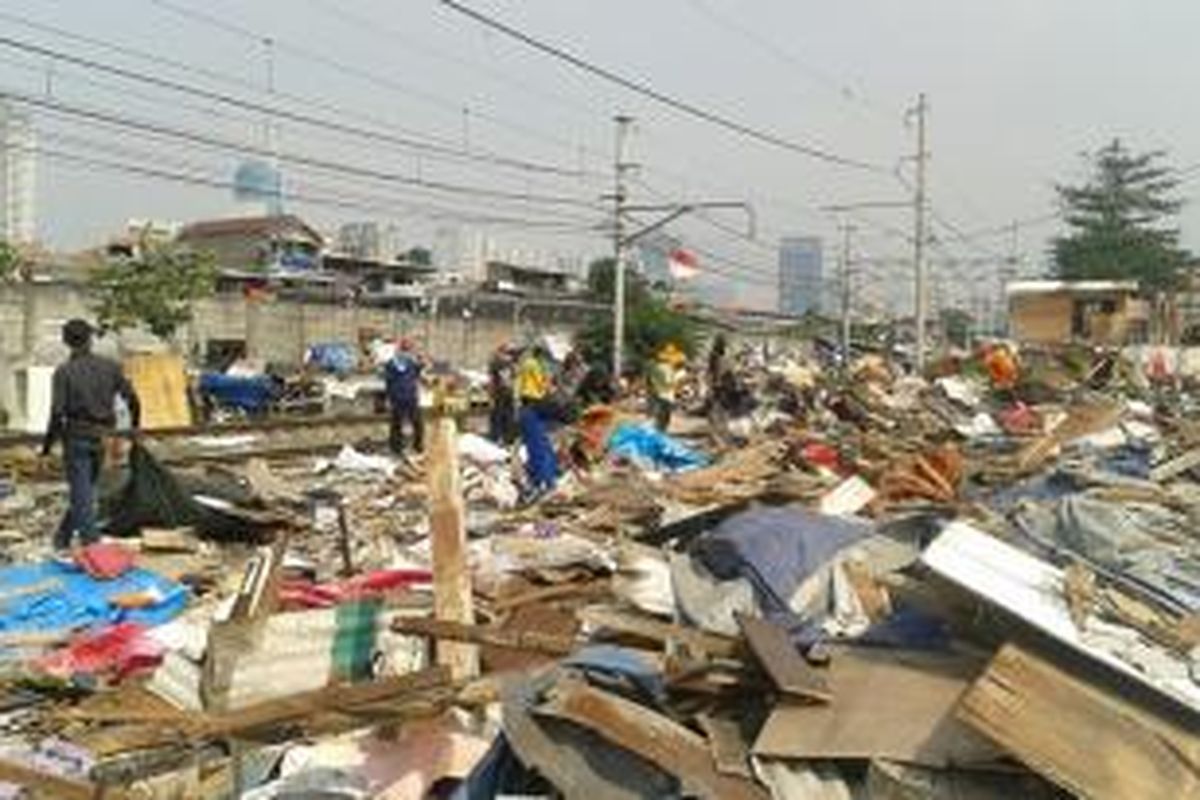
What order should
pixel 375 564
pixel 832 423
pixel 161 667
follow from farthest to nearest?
pixel 832 423
pixel 375 564
pixel 161 667

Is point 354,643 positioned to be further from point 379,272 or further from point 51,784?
point 379,272

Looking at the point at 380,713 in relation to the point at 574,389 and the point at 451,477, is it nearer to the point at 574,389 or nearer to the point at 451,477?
the point at 451,477

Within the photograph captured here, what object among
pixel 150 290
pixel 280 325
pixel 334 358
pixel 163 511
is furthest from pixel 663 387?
pixel 280 325

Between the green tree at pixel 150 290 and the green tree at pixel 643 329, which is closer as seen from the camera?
the green tree at pixel 150 290

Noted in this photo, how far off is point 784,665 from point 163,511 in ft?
28.6

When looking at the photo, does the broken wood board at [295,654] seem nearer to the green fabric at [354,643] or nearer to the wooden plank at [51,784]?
the green fabric at [354,643]

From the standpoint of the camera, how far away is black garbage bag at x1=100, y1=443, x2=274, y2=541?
1416 centimetres

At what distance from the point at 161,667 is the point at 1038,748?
4.80 meters

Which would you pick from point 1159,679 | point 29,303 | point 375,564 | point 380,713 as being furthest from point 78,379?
point 29,303

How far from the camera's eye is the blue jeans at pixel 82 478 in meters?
13.5

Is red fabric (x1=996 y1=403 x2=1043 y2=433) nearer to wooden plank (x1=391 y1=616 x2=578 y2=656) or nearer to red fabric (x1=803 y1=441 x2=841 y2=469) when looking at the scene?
red fabric (x1=803 y1=441 x2=841 y2=469)

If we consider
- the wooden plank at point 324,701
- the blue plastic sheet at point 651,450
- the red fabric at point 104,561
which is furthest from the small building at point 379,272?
the wooden plank at point 324,701

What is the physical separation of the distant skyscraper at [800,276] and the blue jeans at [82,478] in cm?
9223

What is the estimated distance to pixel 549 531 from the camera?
13.3m
